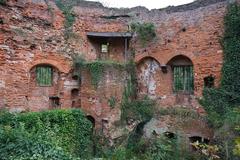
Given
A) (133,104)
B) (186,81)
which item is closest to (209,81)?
(186,81)

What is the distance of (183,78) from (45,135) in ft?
24.5

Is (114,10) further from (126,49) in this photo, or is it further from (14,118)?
(14,118)

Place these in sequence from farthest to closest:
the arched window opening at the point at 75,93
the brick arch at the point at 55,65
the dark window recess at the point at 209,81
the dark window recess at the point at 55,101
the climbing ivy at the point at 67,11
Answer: the arched window opening at the point at 75,93 < the climbing ivy at the point at 67,11 < the dark window recess at the point at 55,101 < the brick arch at the point at 55,65 < the dark window recess at the point at 209,81

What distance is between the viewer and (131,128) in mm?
15438

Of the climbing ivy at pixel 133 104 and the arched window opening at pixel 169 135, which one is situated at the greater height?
the climbing ivy at pixel 133 104

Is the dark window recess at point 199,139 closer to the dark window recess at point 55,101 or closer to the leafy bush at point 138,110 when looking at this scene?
the leafy bush at point 138,110

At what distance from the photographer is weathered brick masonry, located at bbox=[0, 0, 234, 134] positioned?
46.0ft

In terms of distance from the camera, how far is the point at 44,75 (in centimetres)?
1558

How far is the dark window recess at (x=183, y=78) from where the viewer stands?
1519cm

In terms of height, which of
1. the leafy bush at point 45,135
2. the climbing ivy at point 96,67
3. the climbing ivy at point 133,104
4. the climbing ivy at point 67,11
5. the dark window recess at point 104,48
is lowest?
the leafy bush at point 45,135

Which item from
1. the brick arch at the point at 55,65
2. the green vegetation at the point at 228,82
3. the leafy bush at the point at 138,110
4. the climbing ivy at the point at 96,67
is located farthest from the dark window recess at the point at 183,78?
the brick arch at the point at 55,65

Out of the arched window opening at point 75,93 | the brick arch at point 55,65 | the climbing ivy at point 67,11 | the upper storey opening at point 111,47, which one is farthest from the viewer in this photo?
the upper storey opening at point 111,47

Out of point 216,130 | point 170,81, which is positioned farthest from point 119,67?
point 216,130

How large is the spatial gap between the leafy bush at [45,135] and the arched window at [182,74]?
4837mm
